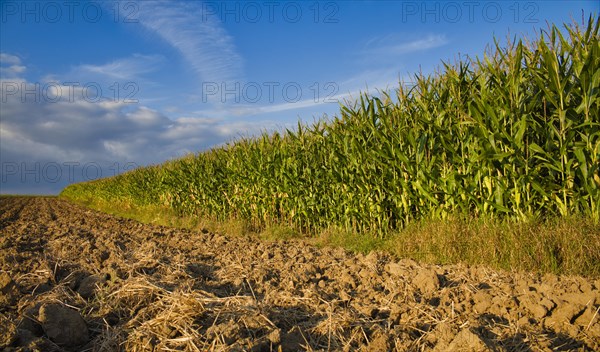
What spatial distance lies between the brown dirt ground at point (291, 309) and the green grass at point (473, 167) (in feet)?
2.62

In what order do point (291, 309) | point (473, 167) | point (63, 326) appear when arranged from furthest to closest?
point (473, 167)
point (291, 309)
point (63, 326)

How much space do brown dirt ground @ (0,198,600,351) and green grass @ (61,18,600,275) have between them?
0.80m

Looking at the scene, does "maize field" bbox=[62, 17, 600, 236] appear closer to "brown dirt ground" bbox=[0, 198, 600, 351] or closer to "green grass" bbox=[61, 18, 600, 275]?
"green grass" bbox=[61, 18, 600, 275]

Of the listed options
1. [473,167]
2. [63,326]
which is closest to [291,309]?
[63,326]

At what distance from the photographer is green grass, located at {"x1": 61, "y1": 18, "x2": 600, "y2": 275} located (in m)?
6.28

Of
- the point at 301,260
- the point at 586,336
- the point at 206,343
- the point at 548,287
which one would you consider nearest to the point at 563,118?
the point at 548,287

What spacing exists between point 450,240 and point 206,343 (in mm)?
4824

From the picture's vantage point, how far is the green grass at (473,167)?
20.6 ft

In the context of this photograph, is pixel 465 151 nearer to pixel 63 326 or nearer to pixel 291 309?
pixel 291 309

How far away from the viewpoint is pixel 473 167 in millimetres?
7402

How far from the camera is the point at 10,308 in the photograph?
4.13m

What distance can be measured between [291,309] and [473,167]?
4.85 m

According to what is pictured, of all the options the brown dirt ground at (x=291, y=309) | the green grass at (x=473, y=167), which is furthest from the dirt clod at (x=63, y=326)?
the green grass at (x=473, y=167)

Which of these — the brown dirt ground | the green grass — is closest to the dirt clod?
the brown dirt ground
